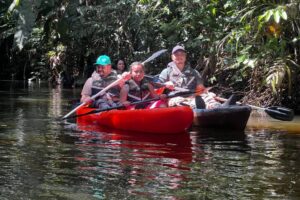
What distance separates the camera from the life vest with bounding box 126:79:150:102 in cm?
855

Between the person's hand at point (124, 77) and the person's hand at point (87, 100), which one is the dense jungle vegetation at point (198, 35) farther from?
the person's hand at point (124, 77)

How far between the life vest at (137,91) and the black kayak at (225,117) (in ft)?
2.85

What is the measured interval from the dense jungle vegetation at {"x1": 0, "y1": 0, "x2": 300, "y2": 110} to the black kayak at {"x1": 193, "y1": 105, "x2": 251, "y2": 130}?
4.43ft

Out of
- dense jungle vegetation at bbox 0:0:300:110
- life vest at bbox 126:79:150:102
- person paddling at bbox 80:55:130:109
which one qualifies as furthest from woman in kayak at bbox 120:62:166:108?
dense jungle vegetation at bbox 0:0:300:110

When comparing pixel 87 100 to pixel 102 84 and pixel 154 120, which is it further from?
pixel 154 120

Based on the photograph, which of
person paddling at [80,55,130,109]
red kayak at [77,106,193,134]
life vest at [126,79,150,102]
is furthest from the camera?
person paddling at [80,55,130,109]

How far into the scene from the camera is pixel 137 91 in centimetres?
858

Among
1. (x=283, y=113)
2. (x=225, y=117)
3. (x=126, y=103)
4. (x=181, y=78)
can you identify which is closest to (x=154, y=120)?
(x=126, y=103)

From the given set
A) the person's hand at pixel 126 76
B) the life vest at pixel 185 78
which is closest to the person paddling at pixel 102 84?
the person's hand at pixel 126 76

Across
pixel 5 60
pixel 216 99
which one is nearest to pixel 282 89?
pixel 216 99

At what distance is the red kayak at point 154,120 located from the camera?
7629 millimetres

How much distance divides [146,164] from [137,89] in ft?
10.8

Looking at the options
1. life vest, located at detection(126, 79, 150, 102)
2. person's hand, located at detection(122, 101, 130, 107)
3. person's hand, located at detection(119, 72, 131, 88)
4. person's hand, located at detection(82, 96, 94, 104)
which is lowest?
person's hand, located at detection(122, 101, 130, 107)

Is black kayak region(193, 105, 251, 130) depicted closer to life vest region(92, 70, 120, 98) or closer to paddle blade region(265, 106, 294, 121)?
paddle blade region(265, 106, 294, 121)
